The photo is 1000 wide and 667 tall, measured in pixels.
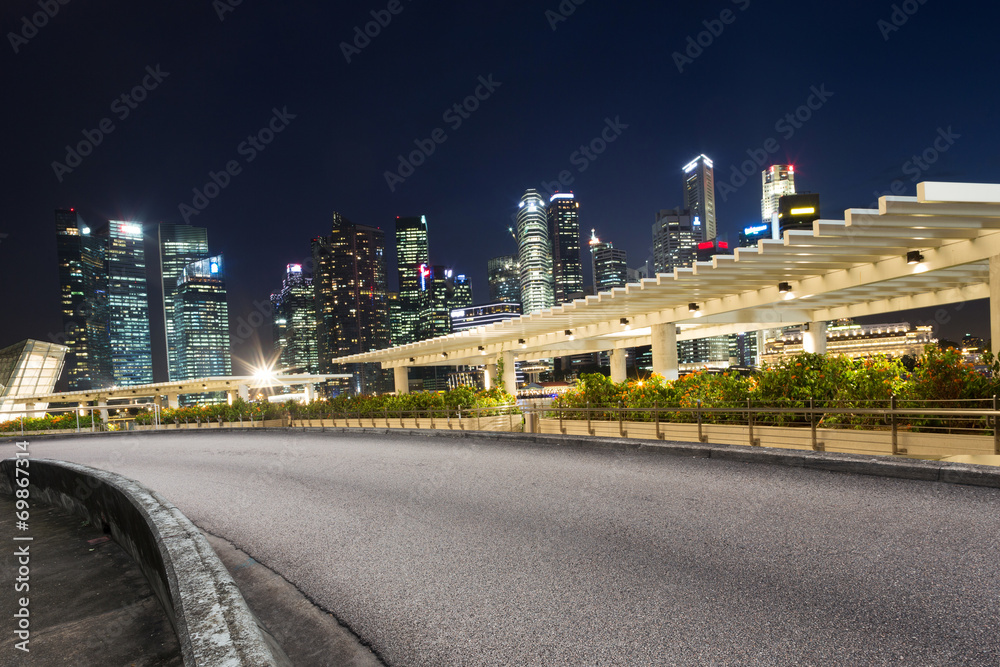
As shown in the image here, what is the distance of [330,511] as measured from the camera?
23.8ft

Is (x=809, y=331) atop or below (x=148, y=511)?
atop

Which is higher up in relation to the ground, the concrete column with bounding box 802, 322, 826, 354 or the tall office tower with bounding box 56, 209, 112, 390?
the tall office tower with bounding box 56, 209, 112, 390

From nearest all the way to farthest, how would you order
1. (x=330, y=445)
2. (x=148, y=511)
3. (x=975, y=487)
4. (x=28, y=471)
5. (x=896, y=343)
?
(x=148, y=511) → (x=975, y=487) → (x=28, y=471) → (x=330, y=445) → (x=896, y=343)

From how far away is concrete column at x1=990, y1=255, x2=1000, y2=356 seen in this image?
1279 centimetres

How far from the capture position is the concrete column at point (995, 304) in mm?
12789

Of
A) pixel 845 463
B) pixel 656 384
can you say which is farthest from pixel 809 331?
pixel 845 463

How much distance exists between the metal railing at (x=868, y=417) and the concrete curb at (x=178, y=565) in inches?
315

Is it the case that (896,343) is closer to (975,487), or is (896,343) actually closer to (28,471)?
(975,487)

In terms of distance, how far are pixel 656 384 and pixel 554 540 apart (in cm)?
1185

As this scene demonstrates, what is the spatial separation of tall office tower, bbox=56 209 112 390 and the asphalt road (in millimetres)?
161281

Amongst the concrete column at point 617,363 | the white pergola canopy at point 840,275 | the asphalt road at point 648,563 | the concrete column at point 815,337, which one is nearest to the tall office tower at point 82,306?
the concrete column at point 617,363

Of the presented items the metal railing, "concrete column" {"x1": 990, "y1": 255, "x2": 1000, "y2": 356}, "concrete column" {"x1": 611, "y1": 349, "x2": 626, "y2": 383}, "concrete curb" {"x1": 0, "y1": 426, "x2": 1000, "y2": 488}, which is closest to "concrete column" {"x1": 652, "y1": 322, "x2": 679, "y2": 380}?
the metal railing

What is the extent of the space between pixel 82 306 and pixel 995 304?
662 ft

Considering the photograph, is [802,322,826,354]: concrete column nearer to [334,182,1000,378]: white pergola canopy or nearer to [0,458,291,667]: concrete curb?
[334,182,1000,378]: white pergola canopy
